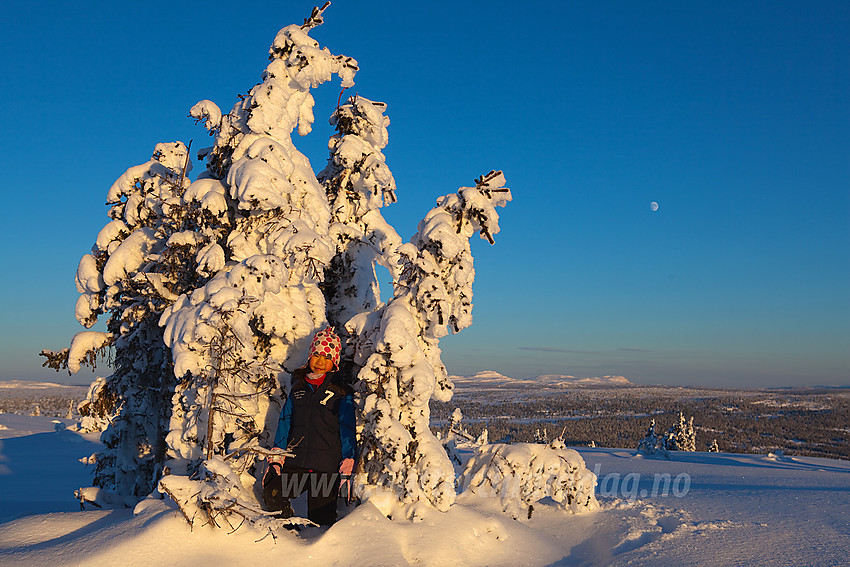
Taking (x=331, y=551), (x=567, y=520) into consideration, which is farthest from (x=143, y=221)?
(x=567, y=520)

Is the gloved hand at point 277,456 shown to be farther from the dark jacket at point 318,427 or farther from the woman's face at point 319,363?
the woman's face at point 319,363

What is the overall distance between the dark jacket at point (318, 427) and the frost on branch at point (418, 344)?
0.34 metres

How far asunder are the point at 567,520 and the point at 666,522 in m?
1.38

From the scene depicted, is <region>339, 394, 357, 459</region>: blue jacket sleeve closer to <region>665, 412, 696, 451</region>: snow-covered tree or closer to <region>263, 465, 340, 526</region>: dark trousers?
<region>263, 465, 340, 526</region>: dark trousers

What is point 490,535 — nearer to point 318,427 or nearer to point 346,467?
point 346,467

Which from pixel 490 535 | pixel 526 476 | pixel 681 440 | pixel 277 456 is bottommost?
pixel 681 440

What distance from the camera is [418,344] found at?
6.61 meters

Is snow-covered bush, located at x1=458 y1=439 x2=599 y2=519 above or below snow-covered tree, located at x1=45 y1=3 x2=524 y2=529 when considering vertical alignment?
below

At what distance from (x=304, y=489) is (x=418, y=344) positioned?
2.18 m

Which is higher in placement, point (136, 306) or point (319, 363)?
point (136, 306)

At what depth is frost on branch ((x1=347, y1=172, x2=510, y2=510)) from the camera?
6273 millimetres

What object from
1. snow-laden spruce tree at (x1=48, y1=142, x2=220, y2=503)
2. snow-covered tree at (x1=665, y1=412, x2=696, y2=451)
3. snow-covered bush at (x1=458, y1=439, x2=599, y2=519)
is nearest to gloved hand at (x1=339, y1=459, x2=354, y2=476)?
snow-covered bush at (x1=458, y1=439, x2=599, y2=519)

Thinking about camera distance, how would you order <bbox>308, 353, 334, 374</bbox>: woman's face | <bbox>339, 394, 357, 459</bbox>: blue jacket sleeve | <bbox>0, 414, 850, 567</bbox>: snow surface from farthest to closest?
<bbox>308, 353, 334, 374</bbox>: woman's face < <bbox>339, 394, 357, 459</bbox>: blue jacket sleeve < <bbox>0, 414, 850, 567</bbox>: snow surface

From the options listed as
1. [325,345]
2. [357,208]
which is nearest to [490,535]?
[325,345]
